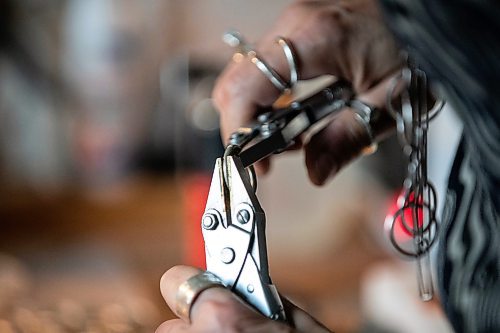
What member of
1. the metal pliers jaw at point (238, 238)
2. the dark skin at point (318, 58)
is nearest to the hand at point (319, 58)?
the dark skin at point (318, 58)

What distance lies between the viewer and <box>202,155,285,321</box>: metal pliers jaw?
335 mm

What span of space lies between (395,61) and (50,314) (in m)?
0.40

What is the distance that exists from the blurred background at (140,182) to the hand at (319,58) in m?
0.30

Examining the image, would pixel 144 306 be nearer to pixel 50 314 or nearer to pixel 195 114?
pixel 50 314

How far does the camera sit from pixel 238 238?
34cm

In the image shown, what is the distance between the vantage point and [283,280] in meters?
1.01

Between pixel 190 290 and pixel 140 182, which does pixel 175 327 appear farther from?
pixel 140 182

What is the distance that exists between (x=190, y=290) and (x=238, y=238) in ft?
0.10

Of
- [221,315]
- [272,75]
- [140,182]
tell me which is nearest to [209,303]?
[221,315]

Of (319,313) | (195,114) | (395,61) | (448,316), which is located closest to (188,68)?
(195,114)

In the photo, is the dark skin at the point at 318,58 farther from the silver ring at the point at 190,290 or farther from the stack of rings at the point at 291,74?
the silver ring at the point at 190,290

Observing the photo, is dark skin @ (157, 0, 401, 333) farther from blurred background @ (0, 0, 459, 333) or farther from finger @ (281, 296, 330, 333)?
blurred background @ (0, 0, 459, 333)

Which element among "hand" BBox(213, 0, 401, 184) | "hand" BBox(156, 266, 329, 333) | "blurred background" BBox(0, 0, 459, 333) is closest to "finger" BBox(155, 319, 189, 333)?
"hand" BBox(156, 266, 329, 333)

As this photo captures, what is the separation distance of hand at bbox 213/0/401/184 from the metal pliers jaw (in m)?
0.11
